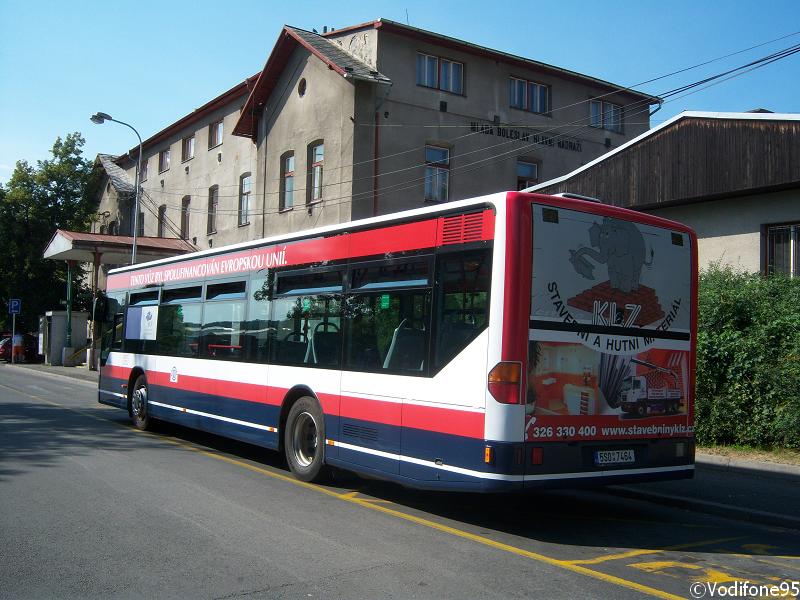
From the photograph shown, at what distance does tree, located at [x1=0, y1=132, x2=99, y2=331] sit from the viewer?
46250 millimetres

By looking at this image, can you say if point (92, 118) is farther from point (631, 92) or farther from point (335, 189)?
point (631, 92)

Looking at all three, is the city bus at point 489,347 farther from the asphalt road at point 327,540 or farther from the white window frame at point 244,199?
the white window frame at point 244,199

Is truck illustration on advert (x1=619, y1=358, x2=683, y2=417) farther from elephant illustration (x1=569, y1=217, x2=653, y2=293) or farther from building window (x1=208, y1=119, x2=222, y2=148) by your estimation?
building window (x1=208, y1=119, x2=222, y2=148)

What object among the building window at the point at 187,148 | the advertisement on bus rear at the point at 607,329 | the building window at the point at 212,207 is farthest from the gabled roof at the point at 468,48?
the advertisement on bus rear at the point at 607,329

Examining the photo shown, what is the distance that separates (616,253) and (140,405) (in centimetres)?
991

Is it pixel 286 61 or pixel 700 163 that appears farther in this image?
pixel 286 61

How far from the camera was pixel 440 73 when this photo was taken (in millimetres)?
26344

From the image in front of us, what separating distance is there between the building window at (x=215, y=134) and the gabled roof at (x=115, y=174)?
11531 millimetres

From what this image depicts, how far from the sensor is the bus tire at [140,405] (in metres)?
13.9

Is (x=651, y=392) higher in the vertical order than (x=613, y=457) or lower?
higher

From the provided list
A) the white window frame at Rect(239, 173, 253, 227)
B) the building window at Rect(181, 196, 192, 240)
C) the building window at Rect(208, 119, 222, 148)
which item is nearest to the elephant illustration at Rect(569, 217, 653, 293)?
the white window frame at Rect(239, 173, 253, 227)

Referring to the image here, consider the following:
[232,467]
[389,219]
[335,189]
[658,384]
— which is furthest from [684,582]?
[335,189]

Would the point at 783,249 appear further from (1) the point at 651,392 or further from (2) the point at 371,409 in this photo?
(2) the point at 371,409

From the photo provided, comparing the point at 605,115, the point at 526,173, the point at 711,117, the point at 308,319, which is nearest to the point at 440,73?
the point at 526,173
